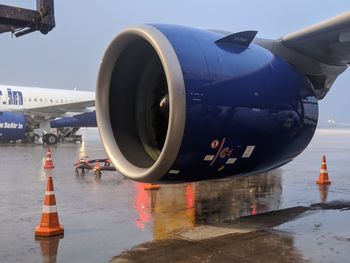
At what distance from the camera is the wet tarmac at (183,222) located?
451 centimetres

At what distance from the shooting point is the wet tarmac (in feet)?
14.8

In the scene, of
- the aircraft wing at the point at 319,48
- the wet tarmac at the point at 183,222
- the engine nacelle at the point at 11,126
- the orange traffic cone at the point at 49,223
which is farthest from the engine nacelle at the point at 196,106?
the engine nacelle at the point at 11,126

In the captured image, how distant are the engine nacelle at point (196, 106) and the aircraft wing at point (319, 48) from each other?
31 cm

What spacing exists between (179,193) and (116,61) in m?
3.59

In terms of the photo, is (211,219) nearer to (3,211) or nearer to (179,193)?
(179,193)

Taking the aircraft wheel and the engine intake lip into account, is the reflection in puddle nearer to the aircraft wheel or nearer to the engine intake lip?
the engine intake lip

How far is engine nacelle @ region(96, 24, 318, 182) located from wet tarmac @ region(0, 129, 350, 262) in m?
0.77

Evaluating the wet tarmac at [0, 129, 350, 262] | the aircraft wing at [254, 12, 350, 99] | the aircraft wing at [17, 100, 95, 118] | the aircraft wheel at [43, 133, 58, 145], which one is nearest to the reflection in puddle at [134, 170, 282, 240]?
the wet tarmac at [0, 129, 350, 262]

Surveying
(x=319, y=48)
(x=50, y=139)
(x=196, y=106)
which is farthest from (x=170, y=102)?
(x=50, y=139)

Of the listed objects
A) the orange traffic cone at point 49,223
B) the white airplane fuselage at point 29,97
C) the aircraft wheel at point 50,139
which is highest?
the white airplane fuselage at point 29,97

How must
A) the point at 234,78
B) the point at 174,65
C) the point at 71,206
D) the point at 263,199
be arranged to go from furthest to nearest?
the point at 263,199 → the point at 71,206 → the point at 234,78 → the point at 174,65

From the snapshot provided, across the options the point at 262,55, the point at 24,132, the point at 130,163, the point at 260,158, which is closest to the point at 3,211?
the point at 130,163

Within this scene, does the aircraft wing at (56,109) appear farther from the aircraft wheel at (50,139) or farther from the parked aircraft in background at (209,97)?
the parked aircraft in background at (209,97)

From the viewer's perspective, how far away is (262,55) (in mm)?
4922
